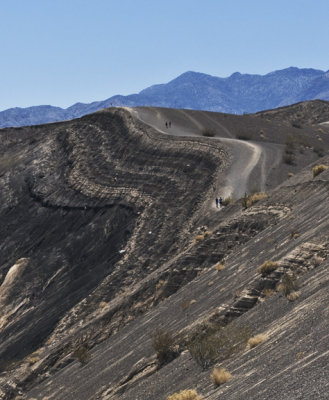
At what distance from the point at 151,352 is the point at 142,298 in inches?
443

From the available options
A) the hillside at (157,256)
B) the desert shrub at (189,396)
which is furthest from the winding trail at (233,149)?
the desert shrub at (189,396)

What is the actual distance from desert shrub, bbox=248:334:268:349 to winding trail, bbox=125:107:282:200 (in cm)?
2995

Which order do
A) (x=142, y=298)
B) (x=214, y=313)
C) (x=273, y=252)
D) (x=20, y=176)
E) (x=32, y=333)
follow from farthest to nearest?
(x=20, y=176)
(x=32, y=333)
(x=142, y=298)
(x=273, y=252)
(x=214, y=313)

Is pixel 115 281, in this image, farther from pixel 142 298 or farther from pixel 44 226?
pixel 44 226

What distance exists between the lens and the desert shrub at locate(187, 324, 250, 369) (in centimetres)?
1642

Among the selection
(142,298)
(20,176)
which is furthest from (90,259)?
(20,176)

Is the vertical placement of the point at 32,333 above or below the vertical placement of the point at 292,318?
below

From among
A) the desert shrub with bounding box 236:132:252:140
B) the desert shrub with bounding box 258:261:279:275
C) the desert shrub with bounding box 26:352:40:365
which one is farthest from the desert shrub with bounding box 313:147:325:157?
the desert shrub with bounding box 258:261:279:275

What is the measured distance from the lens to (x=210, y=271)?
1138 inches

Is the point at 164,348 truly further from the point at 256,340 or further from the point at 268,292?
the point at 256,340

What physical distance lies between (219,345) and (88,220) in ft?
127

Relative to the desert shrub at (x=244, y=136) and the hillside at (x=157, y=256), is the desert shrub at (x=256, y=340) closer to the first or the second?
the hillside at (x=157, y=256)

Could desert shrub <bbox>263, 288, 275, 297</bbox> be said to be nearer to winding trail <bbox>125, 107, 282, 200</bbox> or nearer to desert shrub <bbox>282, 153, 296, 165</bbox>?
winding trail <bbox>125, 107, 282, 200</bbox>

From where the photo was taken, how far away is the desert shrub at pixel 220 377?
46.1 feet
